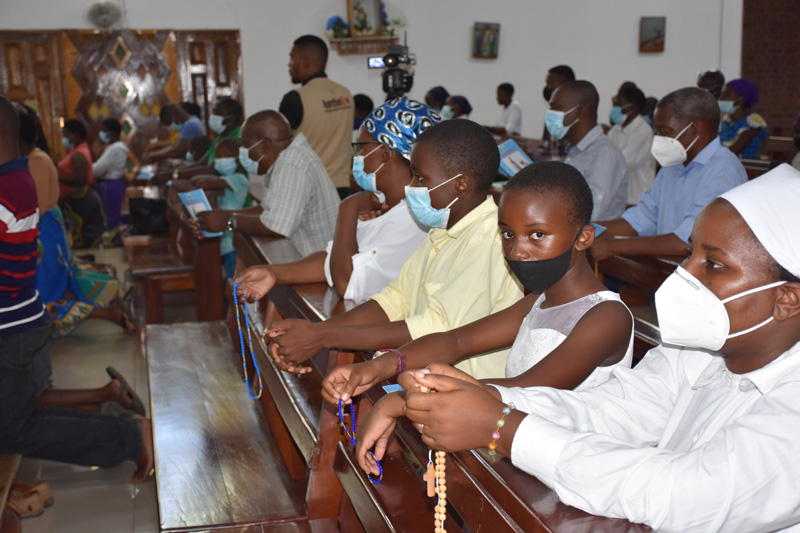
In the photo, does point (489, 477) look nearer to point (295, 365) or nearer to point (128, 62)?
point (295, 365)

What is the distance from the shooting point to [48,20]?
32.2 ft

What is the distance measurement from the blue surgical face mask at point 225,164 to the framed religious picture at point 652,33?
801 centimetres

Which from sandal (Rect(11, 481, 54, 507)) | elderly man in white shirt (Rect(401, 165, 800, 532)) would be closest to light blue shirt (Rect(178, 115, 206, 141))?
sandal (Rect(11, 481, 54, 507))

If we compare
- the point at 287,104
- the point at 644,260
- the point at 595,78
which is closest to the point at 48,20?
the point at 287,104

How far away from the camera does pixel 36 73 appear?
9984mm

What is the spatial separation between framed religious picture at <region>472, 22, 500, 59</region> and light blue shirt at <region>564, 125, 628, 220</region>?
732 centimetres

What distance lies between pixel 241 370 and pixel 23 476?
1.08 metres

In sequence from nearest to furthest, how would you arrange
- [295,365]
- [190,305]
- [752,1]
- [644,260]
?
[295,365] < [644,260] < [190,305] < [752,1]

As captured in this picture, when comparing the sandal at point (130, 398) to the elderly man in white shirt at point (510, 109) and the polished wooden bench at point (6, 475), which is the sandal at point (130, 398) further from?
the elderly man in white shirt at point (510, 109)

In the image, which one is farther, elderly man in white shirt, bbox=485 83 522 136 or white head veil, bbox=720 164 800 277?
elderly man in white shirt, bbox=485 83 522 136

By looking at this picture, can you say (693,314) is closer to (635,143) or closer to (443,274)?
(443,274)

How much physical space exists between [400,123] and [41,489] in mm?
2062

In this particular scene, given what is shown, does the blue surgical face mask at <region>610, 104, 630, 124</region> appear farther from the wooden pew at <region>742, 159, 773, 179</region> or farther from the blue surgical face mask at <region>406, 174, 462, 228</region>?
the blue surgical face mask at <region>406, 174, 462, 228</region>

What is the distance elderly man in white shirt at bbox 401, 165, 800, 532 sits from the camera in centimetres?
107
